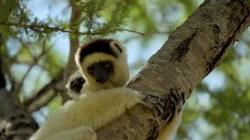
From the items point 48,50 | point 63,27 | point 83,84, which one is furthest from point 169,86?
point 48,50

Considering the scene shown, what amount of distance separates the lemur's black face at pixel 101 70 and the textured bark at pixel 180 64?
1096mm

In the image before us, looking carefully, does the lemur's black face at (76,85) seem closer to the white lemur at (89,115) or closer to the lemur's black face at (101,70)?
the lemur's black face at (101,70)

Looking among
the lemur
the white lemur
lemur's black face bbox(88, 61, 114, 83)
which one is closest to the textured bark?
the white lemur

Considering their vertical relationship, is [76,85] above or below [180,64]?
below

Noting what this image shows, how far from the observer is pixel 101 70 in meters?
A: 5.02

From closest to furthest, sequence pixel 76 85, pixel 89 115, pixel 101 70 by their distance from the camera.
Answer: pixel 89 115
pixel 101 70
pixel 76 85

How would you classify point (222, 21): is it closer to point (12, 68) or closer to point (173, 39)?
point (173, 39)

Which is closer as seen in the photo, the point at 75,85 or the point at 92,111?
the point at 92,111

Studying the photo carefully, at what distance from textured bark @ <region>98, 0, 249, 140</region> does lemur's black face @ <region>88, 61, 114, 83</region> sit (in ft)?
3.60

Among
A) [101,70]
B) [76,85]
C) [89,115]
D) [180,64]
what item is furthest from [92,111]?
[76,85]

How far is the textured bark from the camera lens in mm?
3354

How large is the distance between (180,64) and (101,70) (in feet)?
4.60

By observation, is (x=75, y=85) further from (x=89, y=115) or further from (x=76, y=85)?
(x=89, y=115)

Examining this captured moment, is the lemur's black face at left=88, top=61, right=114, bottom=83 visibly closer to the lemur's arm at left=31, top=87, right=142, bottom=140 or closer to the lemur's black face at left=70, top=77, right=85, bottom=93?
the lemur's black face at left=70, top=77, right=85, bottom=93
